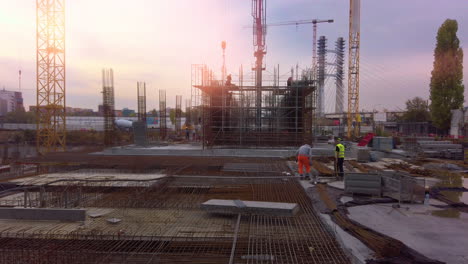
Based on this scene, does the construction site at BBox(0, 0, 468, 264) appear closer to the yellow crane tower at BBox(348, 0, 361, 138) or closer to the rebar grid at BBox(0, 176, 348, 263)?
the rebar grid at BBox(0, 176, 348, 263)

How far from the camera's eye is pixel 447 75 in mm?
27875

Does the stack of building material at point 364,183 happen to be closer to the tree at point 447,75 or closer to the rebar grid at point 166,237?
the rebar grid at point 166,237

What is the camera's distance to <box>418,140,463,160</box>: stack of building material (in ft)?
47.5

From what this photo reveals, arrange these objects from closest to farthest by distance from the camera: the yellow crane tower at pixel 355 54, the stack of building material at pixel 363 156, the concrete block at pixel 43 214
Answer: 1. the concrete block at pixel 43 214
2. the stack of building material at pixel 363 156
3. the yellow crane tower at pixel 355 54

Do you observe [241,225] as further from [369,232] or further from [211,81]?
[211,81]

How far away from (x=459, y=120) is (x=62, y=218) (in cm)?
3198

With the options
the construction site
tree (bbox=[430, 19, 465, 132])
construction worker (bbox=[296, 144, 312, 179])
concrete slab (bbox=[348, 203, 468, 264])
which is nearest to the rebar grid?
the construction site

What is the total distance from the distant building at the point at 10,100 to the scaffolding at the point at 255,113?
8319 cm

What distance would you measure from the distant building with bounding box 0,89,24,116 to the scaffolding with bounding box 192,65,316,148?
83190 mm

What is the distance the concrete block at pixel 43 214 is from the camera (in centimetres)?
548

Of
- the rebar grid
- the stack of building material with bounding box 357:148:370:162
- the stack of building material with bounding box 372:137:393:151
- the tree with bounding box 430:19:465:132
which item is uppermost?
the tree with bounding box 430:19:465:132

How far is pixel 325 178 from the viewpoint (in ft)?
29.9

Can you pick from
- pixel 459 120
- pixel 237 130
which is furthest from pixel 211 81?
pixel 459 120

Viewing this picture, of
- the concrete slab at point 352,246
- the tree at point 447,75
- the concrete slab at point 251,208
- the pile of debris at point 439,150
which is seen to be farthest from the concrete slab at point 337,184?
the tree at point 447,75
